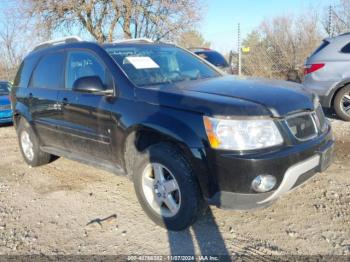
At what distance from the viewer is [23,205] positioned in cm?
413

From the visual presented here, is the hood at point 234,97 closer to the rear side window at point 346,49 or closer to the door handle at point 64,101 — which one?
the door handle at point 64,101

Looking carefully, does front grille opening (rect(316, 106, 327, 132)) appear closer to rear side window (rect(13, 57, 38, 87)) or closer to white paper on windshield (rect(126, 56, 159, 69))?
white paper on windshield (rect(126, 56, 159, 69))

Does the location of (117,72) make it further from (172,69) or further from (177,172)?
(177,172)

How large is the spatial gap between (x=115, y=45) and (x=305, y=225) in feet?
9.41

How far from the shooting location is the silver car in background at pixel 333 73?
6832 millimetres

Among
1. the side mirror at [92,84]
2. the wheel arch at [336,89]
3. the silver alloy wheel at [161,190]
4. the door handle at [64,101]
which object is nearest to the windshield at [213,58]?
the wheel arch at [336,89]

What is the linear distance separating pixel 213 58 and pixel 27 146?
6.46 metres

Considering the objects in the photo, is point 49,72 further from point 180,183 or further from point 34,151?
point 180,183

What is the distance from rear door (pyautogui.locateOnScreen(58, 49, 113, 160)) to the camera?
3768 mm

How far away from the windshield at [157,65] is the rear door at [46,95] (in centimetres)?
103

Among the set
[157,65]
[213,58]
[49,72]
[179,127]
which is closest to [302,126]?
[179,127]

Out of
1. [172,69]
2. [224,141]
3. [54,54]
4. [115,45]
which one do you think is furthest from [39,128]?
[224,141]

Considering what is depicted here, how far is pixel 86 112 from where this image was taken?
3.96m

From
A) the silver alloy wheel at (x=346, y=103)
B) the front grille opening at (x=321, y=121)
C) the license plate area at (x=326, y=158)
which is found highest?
the front grille opening at (x=321, y=121)
